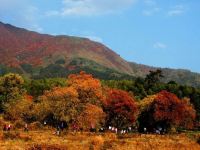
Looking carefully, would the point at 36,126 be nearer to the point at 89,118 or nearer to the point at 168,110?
the point at 89,118

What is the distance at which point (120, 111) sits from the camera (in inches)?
3780

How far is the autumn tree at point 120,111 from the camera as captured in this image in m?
95.8

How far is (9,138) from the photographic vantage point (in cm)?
5016

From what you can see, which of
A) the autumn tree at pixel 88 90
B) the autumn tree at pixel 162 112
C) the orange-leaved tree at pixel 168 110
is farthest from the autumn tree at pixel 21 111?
the orange-leaved tree at pixel 168 110

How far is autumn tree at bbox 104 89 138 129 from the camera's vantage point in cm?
9581

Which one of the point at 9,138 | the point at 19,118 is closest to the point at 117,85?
the point at 19,118

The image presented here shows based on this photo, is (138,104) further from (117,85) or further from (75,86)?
(117,85)

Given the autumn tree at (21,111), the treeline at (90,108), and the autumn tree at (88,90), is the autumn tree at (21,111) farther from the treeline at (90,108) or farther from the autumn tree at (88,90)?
the autumn tree at (88,90)

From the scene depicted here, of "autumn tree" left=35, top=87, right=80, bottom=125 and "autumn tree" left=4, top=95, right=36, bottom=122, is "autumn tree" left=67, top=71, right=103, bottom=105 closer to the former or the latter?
"autumn tree" left=35, top=87, right=80, bottom=125

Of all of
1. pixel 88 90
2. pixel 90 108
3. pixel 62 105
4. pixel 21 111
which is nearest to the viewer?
pixel 62 105

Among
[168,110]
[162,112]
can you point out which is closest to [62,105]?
[162,112]

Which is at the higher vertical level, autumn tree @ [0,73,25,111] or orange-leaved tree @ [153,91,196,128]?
autumn tree @ [0,73,25,111]

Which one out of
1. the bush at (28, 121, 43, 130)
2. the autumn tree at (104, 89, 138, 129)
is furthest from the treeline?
the bush at (28, 121, 43, 130)

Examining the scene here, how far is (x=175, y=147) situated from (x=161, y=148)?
2433 millimetres
